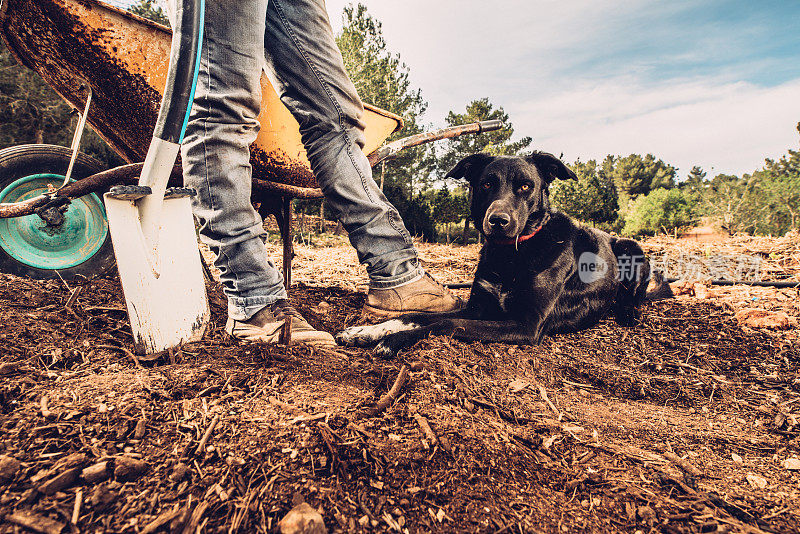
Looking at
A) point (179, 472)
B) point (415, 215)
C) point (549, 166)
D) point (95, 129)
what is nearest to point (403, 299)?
point (179, 472)

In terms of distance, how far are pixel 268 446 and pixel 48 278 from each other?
2413mm

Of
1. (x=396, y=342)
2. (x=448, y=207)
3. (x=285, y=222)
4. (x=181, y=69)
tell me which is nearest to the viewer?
(x=181, y=69)

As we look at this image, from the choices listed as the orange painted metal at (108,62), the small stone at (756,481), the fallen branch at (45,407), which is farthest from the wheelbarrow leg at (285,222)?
the small stone at (756,481)

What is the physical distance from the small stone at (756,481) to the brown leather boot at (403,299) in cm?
145

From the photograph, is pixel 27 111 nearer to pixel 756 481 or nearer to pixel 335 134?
pixel 335 134

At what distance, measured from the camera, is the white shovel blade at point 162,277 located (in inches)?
52.4

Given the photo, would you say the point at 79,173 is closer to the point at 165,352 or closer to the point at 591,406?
the point at 165,352

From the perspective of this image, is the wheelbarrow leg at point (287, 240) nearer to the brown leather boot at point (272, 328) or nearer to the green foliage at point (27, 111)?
the brown leather boot at point (272, 328)

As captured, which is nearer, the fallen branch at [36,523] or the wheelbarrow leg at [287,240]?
the fallen branch at [36,523]

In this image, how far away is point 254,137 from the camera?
176cm

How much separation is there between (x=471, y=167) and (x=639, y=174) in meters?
52.0

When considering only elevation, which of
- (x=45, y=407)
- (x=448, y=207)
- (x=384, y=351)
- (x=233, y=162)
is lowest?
(x=384, y=351)

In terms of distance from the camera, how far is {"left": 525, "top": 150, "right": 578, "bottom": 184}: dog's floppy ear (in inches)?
108

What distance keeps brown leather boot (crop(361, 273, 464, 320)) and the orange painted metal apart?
1.16 m
